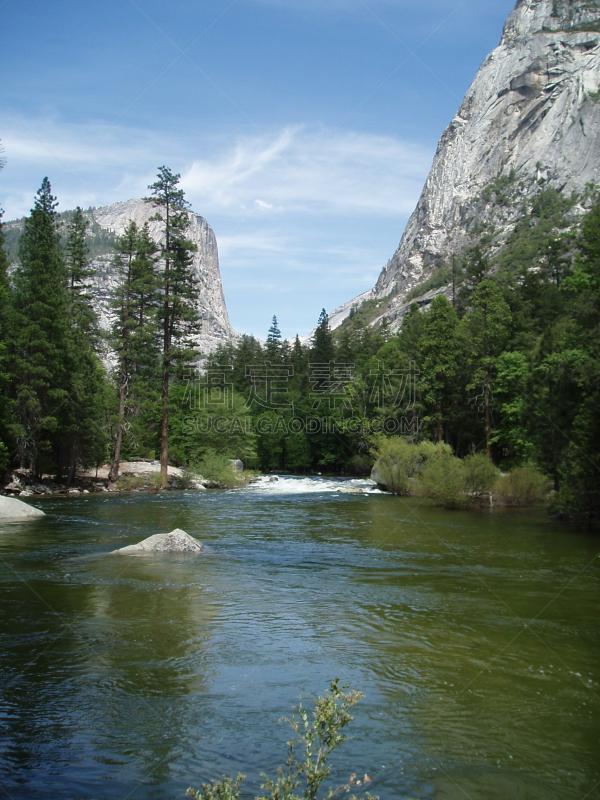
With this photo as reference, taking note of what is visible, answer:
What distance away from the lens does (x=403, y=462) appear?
37.1 metres

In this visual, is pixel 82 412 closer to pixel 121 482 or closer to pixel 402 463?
pixel 121 482

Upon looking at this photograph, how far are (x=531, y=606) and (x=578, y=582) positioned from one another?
8.99ft

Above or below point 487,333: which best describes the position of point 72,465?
below

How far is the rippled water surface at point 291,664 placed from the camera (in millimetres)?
5672

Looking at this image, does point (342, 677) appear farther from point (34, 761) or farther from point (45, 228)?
point (45, 228)

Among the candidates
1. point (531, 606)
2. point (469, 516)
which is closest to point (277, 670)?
point (531, 606)

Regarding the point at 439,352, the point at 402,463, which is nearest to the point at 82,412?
the point at 402,463

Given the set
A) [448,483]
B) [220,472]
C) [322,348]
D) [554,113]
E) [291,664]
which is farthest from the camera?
[554,113]

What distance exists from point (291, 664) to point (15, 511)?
17.3m

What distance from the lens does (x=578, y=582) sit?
13344mm

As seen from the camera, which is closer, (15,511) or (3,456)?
(15,511)

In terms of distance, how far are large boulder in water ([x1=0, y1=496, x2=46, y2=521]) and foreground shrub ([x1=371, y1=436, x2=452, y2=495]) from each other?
21065 millimetres

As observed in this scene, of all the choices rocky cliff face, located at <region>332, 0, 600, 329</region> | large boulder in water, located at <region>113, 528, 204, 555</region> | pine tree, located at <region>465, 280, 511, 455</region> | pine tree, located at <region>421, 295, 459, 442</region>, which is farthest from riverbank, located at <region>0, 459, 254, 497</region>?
rocky cliff face, located at <region>332, 0, 600, 329</region>

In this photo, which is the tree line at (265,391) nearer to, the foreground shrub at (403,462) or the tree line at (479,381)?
the tree line at (479,381)
